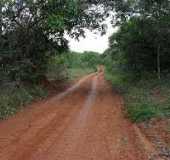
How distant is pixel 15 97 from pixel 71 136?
7.79 m

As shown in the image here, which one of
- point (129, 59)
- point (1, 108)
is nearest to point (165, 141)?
point (1, 108)

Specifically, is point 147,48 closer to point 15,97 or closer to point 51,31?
point 51,31

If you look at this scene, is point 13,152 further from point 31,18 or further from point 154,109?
point 31,18

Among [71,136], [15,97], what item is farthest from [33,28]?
[71,136]

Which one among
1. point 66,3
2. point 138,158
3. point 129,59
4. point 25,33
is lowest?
point 138,158

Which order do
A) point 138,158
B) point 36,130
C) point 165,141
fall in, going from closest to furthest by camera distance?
Answer: 1. point 138,158
2. point 165,141
3. point 36,130

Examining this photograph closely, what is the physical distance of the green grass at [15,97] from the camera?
1524 centimetres

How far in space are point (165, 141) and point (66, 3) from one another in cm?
1295

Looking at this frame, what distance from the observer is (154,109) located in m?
14.0

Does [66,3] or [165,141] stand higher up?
[66,3]

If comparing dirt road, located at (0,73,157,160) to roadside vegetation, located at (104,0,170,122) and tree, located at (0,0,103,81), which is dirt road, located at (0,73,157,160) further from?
tree, located at (0,0,103,81)

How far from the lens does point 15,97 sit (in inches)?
695

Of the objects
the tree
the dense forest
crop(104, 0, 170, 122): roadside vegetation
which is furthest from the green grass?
crop(104, 0, 170, 122): roadside vegetation

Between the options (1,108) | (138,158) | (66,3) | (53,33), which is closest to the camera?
(138,158)
